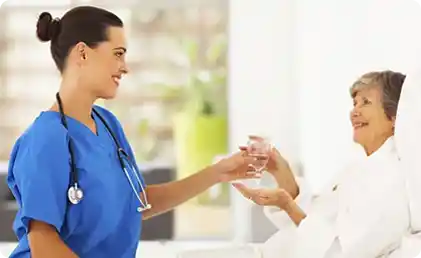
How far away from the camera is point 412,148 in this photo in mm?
1567

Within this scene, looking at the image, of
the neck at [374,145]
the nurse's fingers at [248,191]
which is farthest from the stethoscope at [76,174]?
the neck at [374,145]

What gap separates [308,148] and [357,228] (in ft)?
6.74

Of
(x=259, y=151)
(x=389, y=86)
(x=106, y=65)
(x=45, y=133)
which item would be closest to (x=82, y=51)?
(x=106, y=65)

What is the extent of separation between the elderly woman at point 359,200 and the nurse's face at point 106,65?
639 millimetres

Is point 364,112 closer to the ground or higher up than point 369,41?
closer to the ground

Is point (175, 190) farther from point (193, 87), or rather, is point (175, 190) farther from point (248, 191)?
point (193, 87)

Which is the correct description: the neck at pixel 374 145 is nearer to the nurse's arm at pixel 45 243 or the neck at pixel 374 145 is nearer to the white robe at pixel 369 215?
the white robe at pixel 369 215

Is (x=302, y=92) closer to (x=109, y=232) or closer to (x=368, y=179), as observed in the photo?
(x=368, y=179)

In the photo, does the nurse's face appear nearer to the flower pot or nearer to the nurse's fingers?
the nurse's fingers

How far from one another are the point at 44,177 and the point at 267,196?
33.8 inches

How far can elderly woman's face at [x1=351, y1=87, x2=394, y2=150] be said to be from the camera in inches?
75.1

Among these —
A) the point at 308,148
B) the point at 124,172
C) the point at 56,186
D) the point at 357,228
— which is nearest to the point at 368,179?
the point at 357,228

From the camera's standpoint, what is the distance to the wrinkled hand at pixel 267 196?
2045 mm

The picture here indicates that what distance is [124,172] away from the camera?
1578 millimetres
